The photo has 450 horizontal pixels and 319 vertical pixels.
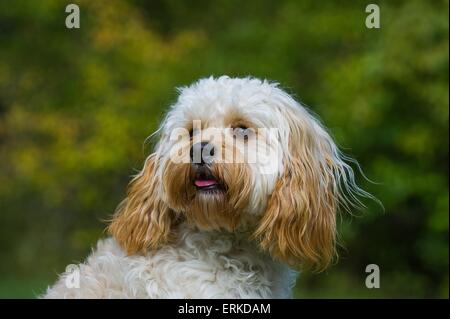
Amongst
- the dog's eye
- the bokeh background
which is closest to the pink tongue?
the dog's eye

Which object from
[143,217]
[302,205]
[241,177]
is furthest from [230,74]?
[241,177]

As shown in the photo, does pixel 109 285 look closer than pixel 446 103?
Yes

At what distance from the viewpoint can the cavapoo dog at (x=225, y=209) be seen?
14.4 ft

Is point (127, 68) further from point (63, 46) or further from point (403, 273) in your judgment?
point (403, 273)

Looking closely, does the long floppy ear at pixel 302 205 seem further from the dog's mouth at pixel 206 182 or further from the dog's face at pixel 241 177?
the dog's mouth at pixel 206 182

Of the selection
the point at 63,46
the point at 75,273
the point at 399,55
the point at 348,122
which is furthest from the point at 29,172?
the point at 75,273

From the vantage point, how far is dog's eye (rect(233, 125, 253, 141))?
4.46m

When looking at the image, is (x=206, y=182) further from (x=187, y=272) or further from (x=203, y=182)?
(x=187, y=272)

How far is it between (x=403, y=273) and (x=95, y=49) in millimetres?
6724

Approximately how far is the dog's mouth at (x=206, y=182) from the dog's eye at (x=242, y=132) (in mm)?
257

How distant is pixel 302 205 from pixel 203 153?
Answer: 59 cm

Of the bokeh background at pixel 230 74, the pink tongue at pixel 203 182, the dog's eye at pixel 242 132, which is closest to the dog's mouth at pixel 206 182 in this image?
the pink tongue at pixel 203 182

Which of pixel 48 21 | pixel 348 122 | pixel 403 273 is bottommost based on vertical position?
pixel 403 273

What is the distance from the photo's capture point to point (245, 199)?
4.37 meters
